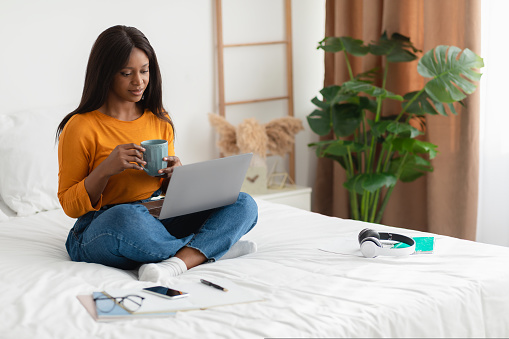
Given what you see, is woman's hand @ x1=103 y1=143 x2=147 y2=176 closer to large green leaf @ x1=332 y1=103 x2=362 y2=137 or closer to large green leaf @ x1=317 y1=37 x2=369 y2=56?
large green leaf @ x1=332 y1=103 x2=362 y2=137

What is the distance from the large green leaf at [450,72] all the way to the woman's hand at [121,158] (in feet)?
4.74

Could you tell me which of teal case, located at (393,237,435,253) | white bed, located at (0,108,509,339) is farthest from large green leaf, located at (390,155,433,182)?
teal case, located at (393,237,435,253)

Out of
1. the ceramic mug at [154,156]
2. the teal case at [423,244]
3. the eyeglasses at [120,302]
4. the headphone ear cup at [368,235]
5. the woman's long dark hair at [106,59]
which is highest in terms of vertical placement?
the woman's long dark hair at [106,59]

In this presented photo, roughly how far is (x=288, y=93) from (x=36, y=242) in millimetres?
1914

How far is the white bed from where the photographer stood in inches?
50.9

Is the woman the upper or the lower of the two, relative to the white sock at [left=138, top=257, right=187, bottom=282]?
upper

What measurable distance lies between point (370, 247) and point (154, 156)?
0.66 meters

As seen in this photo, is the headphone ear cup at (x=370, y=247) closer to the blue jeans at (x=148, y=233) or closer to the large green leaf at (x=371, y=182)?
the blue jeans at (x=148, y=233)

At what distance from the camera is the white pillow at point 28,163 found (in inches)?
97.6

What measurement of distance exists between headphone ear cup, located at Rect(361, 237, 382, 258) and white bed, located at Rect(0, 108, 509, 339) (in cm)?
3

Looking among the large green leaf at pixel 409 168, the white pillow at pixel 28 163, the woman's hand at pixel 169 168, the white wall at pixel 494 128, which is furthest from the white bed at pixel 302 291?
the white wall at pixel 494 128

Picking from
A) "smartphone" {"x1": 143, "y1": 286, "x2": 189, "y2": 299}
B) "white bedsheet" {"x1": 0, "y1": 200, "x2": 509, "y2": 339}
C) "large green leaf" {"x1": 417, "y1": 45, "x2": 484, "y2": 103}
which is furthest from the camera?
"large green leaf" {"x1": 417, "y1": 45, "x2": 484, "y2": 103}

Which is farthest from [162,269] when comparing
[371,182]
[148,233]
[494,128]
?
[494,128]

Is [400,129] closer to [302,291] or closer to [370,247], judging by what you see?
[370,247]
